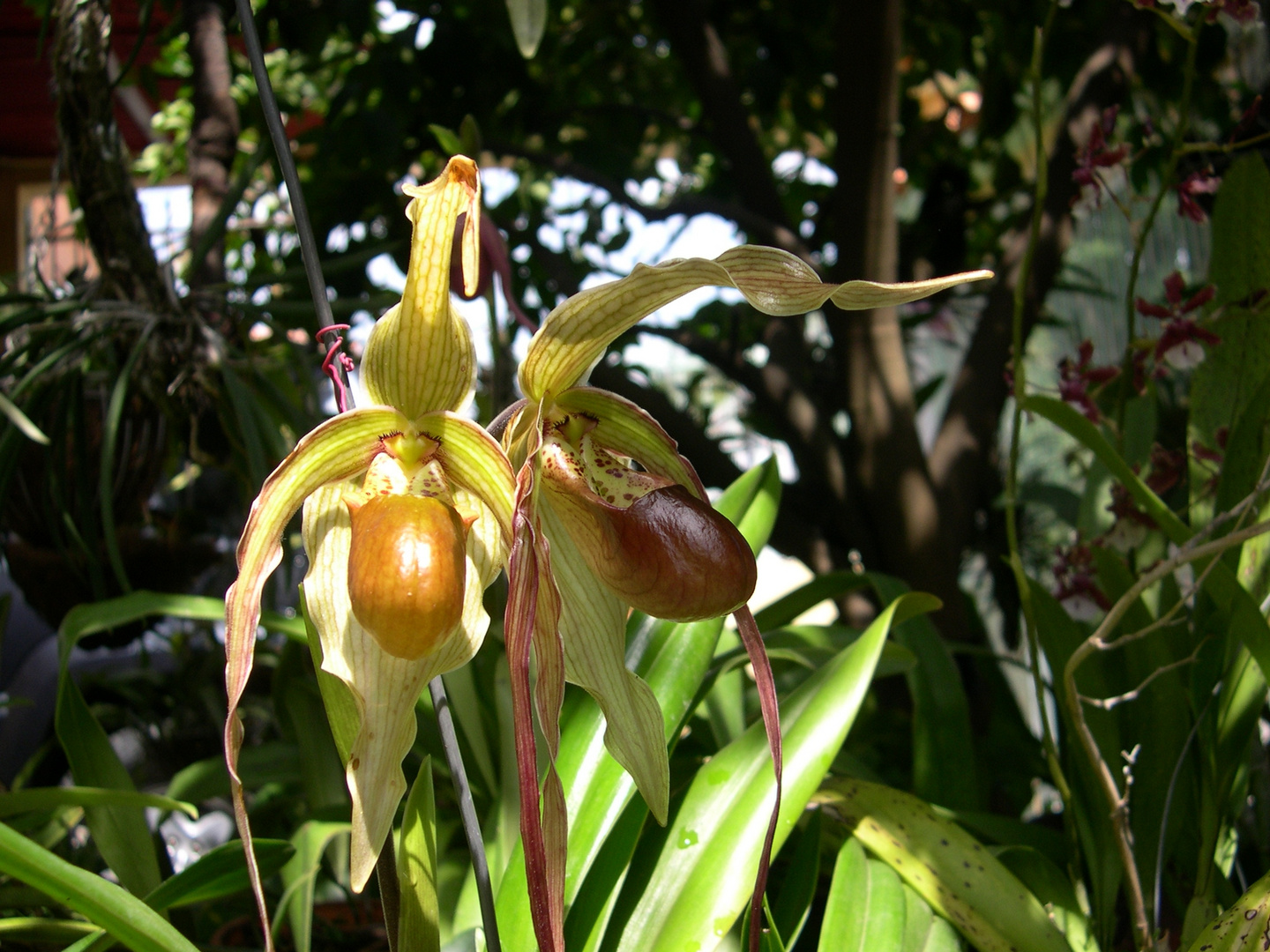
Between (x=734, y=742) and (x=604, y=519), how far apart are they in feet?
1.00

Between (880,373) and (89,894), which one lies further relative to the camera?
(880,373)

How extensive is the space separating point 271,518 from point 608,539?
144mm

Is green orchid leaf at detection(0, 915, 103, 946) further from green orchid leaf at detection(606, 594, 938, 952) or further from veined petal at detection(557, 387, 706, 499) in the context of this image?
veined petal at detection(557, 387, 706, 499)

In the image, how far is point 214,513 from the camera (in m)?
1.65

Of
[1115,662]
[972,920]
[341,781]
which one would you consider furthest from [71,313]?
[1115,662]

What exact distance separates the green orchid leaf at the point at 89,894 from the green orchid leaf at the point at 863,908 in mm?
369

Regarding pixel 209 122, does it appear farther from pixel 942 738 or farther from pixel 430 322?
pixel 942 738

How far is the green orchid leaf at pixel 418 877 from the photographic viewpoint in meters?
0.40

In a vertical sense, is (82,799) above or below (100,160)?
below

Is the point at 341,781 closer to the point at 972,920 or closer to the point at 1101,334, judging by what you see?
the point at 972,920

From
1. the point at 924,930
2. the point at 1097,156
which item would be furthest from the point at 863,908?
the point at 1097,156

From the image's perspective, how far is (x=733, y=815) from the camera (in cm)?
57

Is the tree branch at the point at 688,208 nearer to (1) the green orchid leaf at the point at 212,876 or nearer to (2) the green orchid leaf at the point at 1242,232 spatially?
(2) the green orchid leaf at the point at 1242,232

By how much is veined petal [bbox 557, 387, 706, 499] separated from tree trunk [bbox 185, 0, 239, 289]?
781mm
